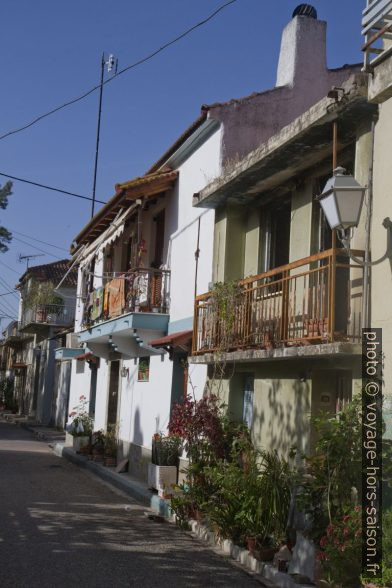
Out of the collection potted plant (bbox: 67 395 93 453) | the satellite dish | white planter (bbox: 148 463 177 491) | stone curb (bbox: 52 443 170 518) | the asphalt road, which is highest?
the satellite dish

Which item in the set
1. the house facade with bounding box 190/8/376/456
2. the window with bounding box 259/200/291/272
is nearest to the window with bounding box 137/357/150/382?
the house facade with bounding box 190/8/376/456

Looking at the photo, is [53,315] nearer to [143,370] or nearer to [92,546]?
[143,370]

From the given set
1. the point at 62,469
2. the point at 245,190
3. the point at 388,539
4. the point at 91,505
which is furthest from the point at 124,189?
the point at 388,539

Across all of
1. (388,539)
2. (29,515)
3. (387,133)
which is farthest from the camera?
(29,515)

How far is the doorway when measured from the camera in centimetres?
1899

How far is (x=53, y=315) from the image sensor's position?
35938mm

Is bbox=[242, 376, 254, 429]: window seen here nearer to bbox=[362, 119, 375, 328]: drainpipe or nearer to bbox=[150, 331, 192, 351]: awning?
bbox=[150, 331, 192, 351]: awning

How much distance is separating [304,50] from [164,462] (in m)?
8.55

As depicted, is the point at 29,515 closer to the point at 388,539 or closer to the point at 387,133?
the point at 388,539

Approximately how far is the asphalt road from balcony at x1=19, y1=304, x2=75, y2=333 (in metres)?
22.0

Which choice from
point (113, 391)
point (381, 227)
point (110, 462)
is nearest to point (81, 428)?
point (113, 391)

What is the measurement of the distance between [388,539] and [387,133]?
13.0 ft

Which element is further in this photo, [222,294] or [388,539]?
[222,294]

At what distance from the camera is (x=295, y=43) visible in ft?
47.7
